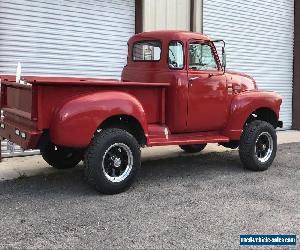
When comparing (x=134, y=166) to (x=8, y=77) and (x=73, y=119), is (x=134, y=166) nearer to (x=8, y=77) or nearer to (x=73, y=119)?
(x=73, y=119)

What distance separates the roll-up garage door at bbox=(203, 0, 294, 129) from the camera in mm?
11602

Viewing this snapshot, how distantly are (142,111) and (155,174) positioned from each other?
1471 millimetres

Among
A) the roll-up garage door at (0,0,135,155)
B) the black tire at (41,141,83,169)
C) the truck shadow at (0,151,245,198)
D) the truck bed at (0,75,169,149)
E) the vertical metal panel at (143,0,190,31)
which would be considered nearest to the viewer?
the truck bed at (0,75,169,149)

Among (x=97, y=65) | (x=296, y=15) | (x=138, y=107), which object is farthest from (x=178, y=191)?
(x=296, y=15)

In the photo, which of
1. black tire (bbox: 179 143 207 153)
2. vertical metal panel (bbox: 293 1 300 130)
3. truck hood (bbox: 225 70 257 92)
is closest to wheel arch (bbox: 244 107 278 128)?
truck hood (bbox: 225 70 257 92)

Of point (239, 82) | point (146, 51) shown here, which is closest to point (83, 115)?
point (146, 51)

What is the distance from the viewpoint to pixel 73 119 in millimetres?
5047

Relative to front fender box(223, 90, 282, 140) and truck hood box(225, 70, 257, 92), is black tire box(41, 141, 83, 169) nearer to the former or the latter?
front fender box(223, 90, 282, 140)

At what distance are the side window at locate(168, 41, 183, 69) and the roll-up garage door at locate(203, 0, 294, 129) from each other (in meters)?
4.89

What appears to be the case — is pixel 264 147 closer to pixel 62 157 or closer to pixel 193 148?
pixel 193 148

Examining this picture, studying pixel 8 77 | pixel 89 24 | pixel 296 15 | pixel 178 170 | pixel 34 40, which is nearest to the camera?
pixel 8 77

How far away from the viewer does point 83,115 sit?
5.11 meters

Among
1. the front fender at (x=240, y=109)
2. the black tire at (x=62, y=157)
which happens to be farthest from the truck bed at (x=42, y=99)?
the front fender at (x=240, y=109)

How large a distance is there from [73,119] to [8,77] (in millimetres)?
1758
